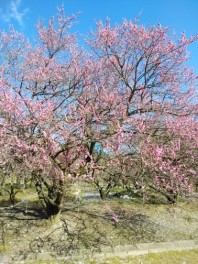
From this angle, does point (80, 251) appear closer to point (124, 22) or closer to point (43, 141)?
point (43, 141)

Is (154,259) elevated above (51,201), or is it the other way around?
(51,201)

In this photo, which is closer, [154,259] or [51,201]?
[154,259]

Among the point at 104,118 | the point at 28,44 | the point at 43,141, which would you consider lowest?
the point at 43,141

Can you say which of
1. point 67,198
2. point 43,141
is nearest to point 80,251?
point 43,141

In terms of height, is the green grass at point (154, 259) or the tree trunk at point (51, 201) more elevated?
the tree trunk at point (51, 201)

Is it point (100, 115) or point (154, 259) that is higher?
point (100, 115)

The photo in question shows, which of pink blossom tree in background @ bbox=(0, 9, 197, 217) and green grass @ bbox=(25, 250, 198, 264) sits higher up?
pink blossom tree in background @ bbox=(0, 9, 197, 217)

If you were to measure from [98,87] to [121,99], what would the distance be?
959 millimetres

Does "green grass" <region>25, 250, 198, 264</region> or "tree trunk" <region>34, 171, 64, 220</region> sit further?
"tree trunk" <region>34, 171, 64, 220</region>

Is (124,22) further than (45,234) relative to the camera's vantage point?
Yes

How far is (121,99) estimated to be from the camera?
8.43 m

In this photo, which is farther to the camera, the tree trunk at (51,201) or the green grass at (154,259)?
the tree trunk at (51,201)

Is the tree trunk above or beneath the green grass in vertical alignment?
above

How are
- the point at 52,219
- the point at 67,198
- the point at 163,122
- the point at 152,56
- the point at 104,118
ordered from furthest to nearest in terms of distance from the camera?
the point at 67,198 < the point at 152,56 < the point at 163,122 < the point at 52,219 < the point at 104,118
